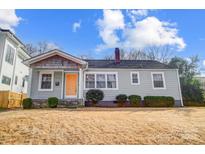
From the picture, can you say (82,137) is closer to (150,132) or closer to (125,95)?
(150,132)

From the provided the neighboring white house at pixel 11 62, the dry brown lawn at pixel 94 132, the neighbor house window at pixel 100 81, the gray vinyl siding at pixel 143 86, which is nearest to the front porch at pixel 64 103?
the gray vinyl siding at pixel 143 86

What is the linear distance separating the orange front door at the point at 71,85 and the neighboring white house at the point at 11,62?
5.33 m

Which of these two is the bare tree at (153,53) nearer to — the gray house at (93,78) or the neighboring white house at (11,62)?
the gray house at (93,78)

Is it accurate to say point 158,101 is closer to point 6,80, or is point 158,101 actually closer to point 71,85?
point 71,85

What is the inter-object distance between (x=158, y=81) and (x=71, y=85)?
24.4 ft

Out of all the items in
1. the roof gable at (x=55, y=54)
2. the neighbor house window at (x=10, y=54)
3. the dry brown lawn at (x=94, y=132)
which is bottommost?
the dry brown lawn at (x=94, y=132)

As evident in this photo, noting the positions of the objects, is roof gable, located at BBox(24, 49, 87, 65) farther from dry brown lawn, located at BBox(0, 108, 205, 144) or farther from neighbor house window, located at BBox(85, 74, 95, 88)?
dry brown lawn, located at BBox(0, 108, 205, 144)

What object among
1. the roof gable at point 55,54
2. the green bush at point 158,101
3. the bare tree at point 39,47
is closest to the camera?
the roof gable at point 55,54

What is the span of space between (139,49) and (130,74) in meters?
17.6

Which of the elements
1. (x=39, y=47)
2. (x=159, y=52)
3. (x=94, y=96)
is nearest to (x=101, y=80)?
(x=94, y=96)

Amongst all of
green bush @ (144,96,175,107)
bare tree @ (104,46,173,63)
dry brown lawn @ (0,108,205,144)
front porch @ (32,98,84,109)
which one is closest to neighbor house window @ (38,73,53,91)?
front porch @ (32,98,84,109)

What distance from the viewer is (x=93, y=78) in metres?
14.2

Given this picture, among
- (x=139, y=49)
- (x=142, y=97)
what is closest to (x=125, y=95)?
(x=142, y=97)

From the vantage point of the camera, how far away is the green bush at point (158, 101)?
13.6 m
